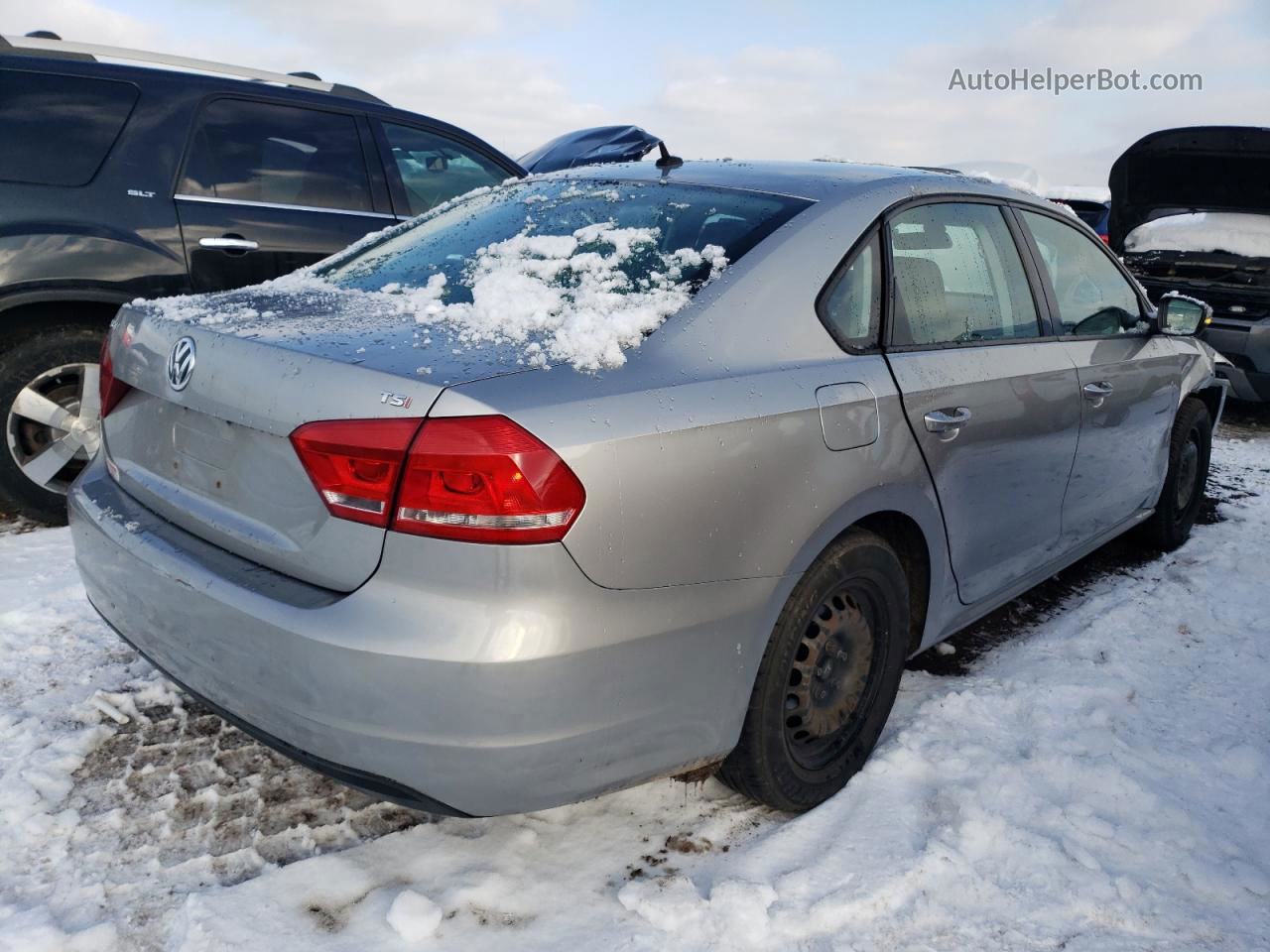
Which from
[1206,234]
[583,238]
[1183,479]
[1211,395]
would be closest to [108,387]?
[583,238]

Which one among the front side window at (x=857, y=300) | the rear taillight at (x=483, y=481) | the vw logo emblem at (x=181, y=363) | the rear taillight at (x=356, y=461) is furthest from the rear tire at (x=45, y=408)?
the front side window at (x=857, y=300)

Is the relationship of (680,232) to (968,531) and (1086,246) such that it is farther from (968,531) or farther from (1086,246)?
(1086,246)

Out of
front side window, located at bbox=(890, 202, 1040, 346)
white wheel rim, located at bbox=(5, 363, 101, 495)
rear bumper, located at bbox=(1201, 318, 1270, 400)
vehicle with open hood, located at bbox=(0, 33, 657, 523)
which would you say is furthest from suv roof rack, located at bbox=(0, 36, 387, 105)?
rear bumper, located at bbox=(1201, 318, 1270, 400)

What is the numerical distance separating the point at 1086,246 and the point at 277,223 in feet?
11.0

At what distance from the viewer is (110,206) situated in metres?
4.09

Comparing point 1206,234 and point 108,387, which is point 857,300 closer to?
point 108,387

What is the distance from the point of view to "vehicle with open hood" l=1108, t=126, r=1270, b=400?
7.06 metres

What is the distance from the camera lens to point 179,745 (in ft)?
8.91

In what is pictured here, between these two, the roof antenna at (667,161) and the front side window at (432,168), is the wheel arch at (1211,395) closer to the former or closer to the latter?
the roof antenna at (667,161)

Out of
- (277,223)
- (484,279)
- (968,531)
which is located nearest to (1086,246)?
(968,531)

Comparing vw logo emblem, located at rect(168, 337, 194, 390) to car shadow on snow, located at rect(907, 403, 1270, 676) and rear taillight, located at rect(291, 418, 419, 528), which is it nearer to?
rear taillight, located at rect(291, 418, 419, 528)

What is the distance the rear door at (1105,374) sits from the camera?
3473 mm

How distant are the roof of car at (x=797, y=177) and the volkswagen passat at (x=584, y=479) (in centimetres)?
2

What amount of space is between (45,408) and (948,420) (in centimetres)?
348
